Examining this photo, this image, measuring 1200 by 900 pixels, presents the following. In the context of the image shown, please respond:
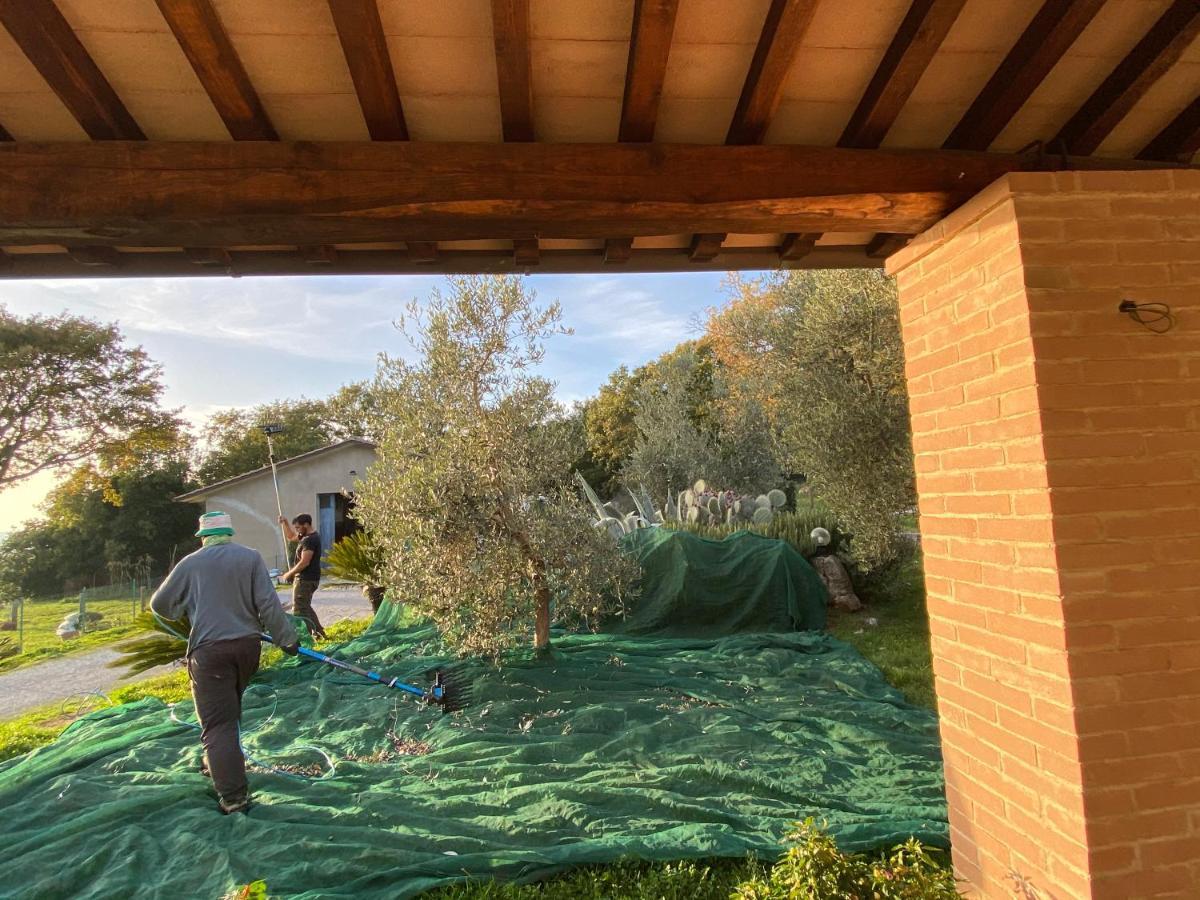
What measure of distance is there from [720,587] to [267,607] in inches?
Answer: 243

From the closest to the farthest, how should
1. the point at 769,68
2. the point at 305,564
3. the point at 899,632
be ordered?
the point at 769,68, the point at 305,564, the point at 899,632

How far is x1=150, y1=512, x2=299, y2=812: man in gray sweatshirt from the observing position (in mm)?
4051

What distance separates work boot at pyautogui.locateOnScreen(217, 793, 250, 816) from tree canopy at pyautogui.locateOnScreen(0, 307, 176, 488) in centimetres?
2418

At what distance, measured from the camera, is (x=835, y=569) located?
10320mm

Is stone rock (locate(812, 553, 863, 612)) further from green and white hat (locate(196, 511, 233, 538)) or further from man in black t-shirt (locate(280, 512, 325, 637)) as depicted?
green and white hat (locate(196, 511, 233, 538))

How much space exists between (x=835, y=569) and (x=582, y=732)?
6345 mm

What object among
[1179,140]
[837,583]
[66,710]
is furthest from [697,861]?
[66,710]

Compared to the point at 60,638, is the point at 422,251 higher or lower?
higher

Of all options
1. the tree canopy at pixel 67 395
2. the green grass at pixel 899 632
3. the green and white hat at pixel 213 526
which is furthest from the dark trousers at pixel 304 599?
the tree canopy at pixel 67 395

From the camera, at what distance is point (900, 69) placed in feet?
7.37

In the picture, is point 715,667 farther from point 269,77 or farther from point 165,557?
point 165,557

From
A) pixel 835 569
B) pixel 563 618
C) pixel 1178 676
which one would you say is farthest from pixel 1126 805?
pixel 835 569

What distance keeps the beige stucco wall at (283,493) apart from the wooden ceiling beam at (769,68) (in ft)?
69.2

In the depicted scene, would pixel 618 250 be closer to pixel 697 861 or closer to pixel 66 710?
pixel 697 861
